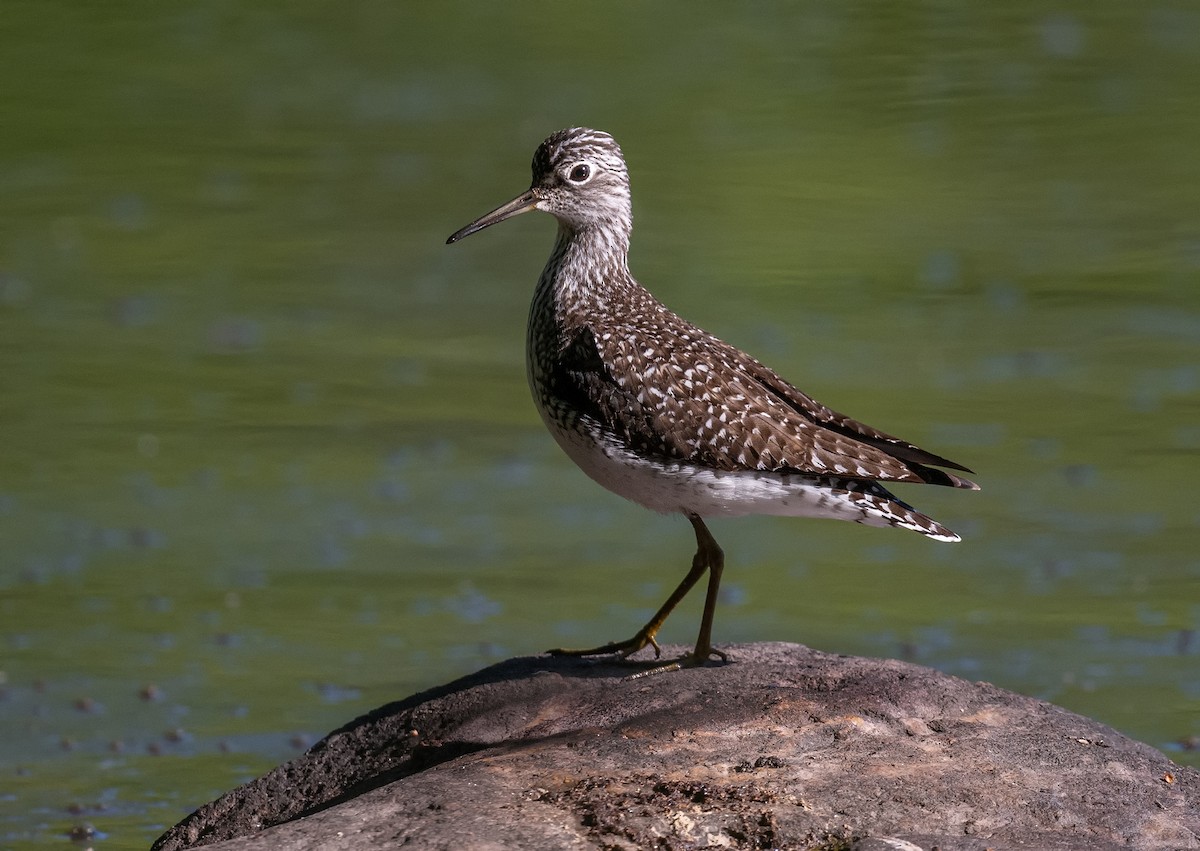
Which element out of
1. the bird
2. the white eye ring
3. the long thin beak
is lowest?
the bird

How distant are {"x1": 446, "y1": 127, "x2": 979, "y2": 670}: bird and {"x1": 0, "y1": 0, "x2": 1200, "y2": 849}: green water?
101 inches

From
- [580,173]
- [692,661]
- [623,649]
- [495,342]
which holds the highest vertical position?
[580,173]

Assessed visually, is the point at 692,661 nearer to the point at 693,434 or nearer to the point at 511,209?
the point at 693,434

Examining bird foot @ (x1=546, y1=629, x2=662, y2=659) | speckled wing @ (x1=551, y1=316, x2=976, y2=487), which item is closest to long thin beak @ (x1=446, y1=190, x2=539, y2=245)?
speckled wing @ (x1=551, y1=316, x2=976, y2=487)

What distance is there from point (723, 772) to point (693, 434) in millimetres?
1799

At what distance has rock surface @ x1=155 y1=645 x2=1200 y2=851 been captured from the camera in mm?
5715

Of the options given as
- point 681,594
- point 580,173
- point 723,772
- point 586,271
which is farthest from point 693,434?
point 723,772

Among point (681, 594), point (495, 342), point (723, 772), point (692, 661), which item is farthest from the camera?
point (495, 342)

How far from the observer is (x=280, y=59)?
21.5 meters

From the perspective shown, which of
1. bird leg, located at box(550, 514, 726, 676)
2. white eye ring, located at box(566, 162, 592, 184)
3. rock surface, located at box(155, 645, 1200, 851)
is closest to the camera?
rock surface, located at box(155, 645, 1200, 851)

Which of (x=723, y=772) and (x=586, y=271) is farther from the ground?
(x=586, y=271)

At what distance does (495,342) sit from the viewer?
1545 cm

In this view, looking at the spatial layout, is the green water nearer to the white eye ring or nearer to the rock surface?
the rock surface

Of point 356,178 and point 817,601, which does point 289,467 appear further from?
point 356,178
